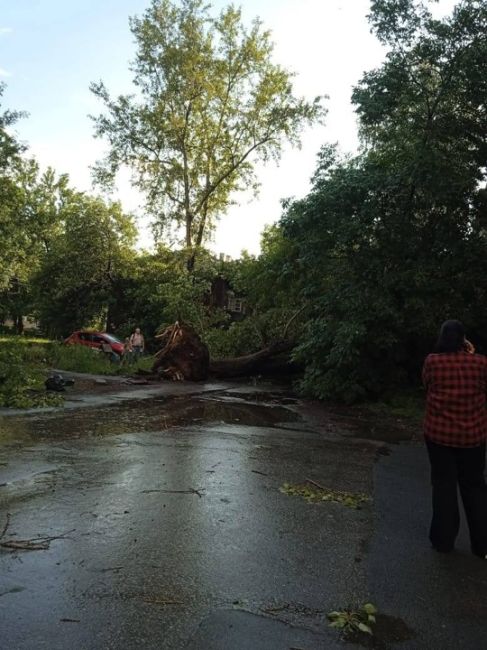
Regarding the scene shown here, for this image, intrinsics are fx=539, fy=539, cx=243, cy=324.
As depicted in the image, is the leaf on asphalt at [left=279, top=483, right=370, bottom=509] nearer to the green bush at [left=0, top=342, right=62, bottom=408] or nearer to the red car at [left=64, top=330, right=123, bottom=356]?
the green bush at [left=0, top=342, right=62, bottom=408]

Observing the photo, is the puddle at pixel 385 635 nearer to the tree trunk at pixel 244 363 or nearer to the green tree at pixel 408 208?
the green tree at pixel 408 208

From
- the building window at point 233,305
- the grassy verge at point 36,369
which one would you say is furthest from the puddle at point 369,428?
the building window at point 233,305

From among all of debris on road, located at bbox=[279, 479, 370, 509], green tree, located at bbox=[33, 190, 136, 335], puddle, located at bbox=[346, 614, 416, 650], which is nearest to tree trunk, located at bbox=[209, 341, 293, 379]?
debris on road, located at bbox=[279, 479, 370, 509]

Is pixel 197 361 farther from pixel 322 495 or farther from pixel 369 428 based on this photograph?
pixel 322 495

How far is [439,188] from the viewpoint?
12.7 meters

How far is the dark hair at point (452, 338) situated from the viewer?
179 inches

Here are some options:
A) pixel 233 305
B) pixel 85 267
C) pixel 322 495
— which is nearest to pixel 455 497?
pixel 322 495

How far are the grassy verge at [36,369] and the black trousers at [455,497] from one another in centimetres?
865

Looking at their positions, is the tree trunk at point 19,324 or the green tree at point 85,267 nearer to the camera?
the green tree at point 85,267

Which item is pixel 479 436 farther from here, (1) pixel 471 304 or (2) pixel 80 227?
(2) pixel 80 227

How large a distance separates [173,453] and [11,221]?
2747cm

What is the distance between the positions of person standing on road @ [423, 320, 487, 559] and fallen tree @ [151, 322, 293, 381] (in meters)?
14.8

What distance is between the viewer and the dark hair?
14.9 ft

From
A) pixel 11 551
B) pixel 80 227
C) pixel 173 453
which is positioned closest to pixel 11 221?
pixel 80 227
